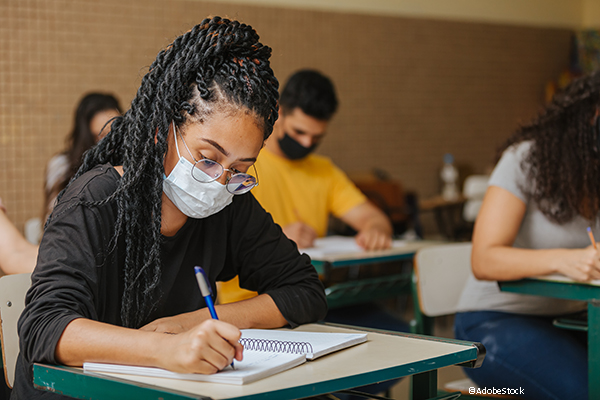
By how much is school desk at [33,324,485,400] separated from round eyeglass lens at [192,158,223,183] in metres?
0.40

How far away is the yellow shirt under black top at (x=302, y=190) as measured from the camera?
2.64 m

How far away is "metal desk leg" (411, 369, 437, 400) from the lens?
1.15 m

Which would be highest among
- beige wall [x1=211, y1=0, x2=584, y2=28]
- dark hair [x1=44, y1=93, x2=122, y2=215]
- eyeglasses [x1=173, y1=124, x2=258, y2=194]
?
beige wall [x1=211, y1=0, x2=584, y2=28]

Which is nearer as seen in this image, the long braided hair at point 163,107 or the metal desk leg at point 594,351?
the long braided hair at point 163,107

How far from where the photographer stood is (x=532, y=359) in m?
1.61

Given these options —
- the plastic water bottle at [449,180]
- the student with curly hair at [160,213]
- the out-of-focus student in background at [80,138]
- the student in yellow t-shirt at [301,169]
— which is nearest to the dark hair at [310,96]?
the student in yellow t-shirt at [301,169]

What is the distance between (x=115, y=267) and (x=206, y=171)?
0.24 m

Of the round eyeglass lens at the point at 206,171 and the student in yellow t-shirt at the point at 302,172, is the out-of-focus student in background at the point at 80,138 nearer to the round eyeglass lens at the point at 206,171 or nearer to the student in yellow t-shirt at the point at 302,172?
the student in yellow t-shirt at the point at 302,172

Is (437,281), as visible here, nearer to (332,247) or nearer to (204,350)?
(332,247)

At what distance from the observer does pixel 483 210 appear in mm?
1848

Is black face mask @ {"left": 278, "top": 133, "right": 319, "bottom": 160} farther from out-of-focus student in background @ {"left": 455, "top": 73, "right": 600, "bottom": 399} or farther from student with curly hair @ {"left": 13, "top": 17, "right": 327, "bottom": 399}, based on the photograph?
student with curly hair @ {"left": 13, "top": 17, "right": 327, "bottom": 399}

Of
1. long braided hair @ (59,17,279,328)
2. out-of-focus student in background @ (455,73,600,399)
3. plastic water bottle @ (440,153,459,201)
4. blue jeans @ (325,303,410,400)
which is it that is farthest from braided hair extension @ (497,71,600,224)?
plastic water bottle @ (440,153,459,201)

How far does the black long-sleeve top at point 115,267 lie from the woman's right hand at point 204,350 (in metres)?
0.20

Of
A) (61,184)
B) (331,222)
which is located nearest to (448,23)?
(331,222)
